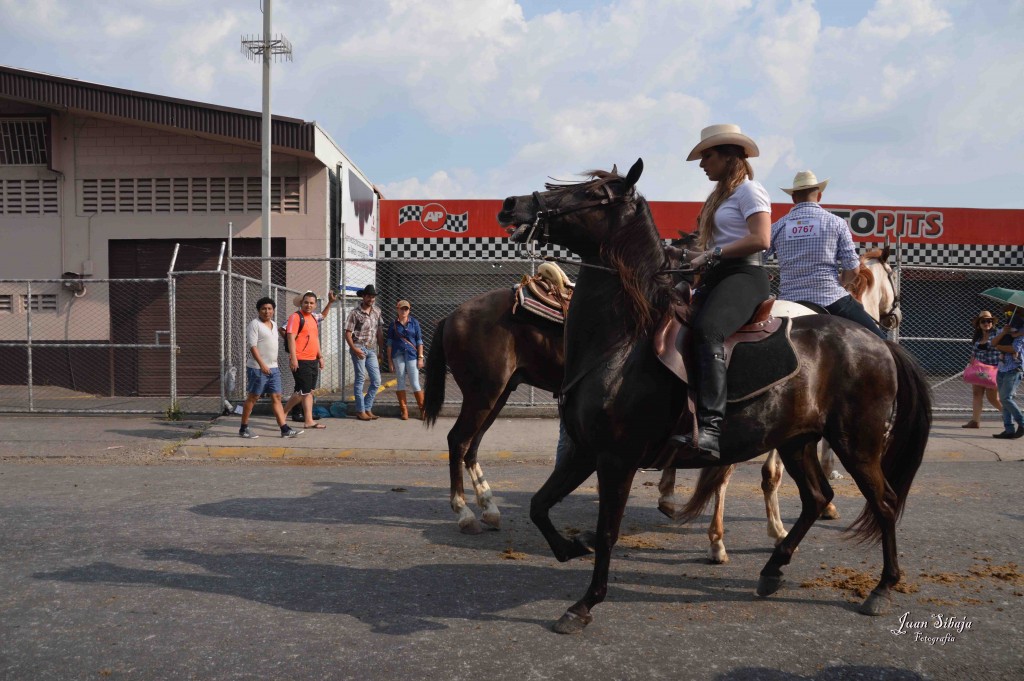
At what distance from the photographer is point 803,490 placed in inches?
189

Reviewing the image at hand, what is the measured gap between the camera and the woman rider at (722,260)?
12.9ft

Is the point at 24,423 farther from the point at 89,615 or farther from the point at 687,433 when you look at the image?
the point at 687,433

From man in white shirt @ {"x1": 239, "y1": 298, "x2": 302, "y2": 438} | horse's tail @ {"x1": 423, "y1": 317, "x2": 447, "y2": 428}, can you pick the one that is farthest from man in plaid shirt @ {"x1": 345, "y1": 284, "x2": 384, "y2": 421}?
horse's tail @ {"x1": 423, "y1": 317, "x2": 447, "y2": 428}

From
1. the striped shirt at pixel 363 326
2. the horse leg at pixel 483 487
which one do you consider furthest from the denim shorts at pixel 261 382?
the horse leg at pixel 483 487

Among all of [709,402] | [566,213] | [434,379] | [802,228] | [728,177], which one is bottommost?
[434,379]

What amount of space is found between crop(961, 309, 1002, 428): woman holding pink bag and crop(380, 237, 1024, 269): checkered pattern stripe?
8.21 metres

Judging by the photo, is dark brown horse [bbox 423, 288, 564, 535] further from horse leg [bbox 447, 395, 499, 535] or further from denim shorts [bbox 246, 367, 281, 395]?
denim shorts [bbox 246, 367, 281, 395]

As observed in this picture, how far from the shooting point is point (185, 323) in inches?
533

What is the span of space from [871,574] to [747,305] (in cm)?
190

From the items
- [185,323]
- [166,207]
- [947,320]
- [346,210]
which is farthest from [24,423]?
[947,320]

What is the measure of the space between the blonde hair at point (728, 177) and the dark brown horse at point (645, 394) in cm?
56

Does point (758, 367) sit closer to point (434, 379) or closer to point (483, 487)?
point (483, 487)

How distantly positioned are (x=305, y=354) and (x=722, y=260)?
7.32 meters

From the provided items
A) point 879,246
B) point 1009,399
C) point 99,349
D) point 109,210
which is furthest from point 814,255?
point 879,246
